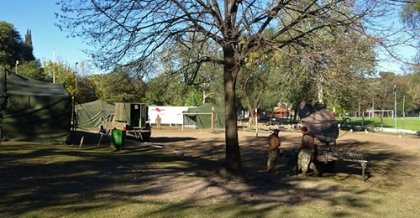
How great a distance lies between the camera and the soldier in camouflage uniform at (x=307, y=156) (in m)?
14.7

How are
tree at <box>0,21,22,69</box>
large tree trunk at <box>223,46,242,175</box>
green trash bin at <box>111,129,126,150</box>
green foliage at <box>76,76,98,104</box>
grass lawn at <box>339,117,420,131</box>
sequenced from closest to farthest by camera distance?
large tree trunk at <box>223,46,242,175</box>, green trash bin at <box>111,129,126,150</box>, grass lawn at <box>339,117,420,131</box>, green foliage at <box>76,76,98,104</box>, tree at <box>0,21,22,69</box>

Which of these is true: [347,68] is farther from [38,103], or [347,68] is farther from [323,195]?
[38,103]

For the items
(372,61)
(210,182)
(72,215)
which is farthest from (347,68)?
(72,215)

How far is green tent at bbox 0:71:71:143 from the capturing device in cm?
2167

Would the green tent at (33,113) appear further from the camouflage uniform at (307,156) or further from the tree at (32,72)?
the tree at (32,72)

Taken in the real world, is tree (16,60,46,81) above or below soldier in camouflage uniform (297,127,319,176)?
above

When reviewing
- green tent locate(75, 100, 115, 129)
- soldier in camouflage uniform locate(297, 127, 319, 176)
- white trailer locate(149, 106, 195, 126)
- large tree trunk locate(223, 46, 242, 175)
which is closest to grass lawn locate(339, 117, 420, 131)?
white trailer locate(149, 106, 195, 126)

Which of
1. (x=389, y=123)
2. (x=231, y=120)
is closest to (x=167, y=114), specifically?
(x=389, y=123)

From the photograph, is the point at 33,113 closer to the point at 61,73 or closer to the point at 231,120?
the point at 231,120

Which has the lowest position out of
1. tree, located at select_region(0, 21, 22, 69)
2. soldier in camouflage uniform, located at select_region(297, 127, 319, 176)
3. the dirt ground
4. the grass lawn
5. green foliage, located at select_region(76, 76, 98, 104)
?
the dirt ground

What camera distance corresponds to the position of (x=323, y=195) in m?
11.3

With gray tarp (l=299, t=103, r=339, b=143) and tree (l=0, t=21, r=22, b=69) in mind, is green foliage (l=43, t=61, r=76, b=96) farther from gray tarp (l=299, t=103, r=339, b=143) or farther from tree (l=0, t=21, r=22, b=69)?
gray tarp (l=299, t=103, r=339, b=143)

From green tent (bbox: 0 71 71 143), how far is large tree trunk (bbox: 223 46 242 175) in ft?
40.5

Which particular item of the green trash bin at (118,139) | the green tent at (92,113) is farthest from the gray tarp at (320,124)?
the green tent at (92,113)
